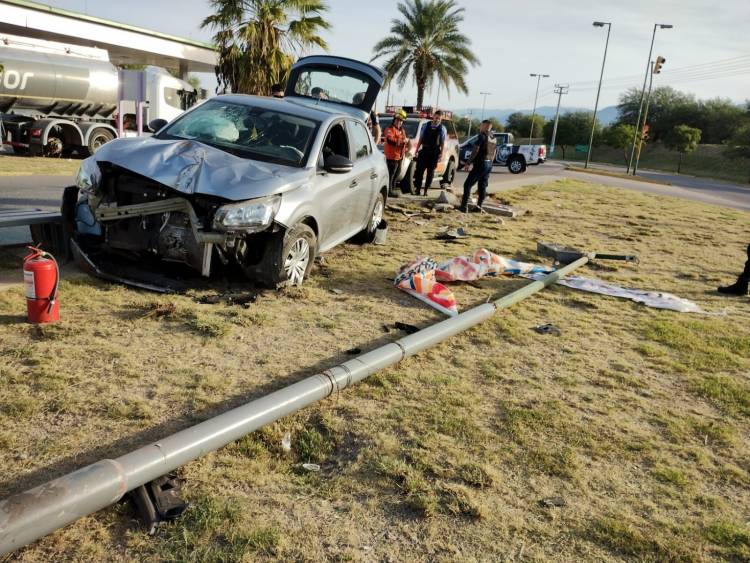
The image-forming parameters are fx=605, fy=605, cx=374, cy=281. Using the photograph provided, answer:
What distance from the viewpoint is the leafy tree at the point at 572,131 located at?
264 feet

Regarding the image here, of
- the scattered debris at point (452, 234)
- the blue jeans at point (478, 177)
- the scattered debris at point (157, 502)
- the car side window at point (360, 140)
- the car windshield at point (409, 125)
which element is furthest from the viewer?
the car windshield at point (409, 125)

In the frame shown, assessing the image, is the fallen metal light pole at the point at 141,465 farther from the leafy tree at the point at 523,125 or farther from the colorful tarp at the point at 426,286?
the leafy tree at the point at 523,125

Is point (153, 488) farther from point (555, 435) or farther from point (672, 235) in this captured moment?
point (672, 235)

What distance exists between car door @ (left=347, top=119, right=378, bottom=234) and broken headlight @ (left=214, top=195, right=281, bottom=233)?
5.95 feet

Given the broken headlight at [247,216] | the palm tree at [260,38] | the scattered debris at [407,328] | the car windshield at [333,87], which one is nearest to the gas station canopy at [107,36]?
the palm tree at [260,38]

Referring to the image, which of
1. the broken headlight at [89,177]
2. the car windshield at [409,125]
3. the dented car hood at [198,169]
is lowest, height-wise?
the broken headlight at [89,177]

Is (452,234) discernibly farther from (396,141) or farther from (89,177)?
(89,177)

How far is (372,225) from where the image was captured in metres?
7.99

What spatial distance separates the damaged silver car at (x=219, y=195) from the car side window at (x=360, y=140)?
0.53m

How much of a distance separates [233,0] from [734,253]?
1811 centimetres

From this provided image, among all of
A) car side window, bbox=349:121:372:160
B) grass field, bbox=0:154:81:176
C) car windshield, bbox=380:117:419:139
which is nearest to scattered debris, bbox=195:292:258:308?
car side window, bbox=349:121:372:160

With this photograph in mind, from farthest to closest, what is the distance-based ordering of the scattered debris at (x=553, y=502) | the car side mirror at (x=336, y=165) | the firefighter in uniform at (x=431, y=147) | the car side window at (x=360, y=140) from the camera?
the firefighter in uniform at (x=431, y=147) → the car side window at (x=360, y=140) → the car side mirror at (x=336, y=165) → the scattered debris at (x=553, y=502)

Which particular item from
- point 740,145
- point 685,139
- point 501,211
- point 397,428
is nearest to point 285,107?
point 397,428

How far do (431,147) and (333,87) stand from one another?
12.0ft
